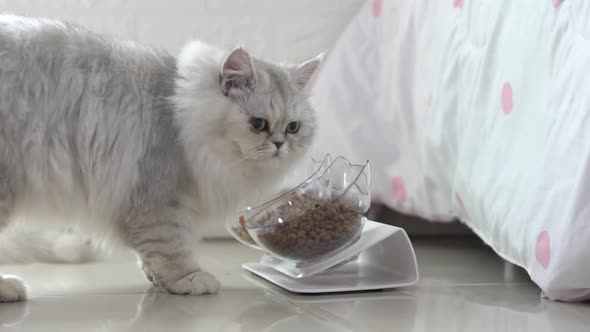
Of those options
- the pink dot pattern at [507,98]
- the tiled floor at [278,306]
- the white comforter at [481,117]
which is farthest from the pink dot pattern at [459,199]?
the pink dot pattern at [507,98]

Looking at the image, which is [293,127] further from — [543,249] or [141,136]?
[543,249]

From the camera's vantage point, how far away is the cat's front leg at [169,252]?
5.57ft

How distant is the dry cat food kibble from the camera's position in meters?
1.70

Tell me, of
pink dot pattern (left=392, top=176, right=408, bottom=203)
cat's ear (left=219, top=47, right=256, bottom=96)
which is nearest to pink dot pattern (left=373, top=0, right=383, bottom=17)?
pink dot pattern (left=392, top=176, right=408, bottom=203)

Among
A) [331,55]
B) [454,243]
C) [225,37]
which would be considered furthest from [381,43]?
[454,243]

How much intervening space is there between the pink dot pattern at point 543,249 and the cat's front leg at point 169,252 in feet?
2.39

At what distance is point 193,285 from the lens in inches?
67.1

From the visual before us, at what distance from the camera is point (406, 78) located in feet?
7.97

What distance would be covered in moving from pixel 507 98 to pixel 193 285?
33.9 inches

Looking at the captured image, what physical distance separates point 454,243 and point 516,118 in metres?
0.94

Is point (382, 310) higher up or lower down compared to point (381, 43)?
lower down

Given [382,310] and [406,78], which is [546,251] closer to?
[382,310]

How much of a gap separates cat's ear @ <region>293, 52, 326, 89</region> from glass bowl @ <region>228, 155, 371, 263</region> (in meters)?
0.26

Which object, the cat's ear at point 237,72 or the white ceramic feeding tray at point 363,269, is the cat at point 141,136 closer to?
the cat's ear at point 237,72
